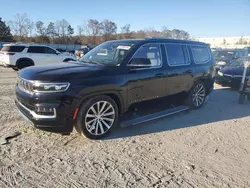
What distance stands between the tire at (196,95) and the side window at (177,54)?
32.0 inches

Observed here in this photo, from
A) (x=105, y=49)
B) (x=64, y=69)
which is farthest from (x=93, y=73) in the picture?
(x=105, y=49)

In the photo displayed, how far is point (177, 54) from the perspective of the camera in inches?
219

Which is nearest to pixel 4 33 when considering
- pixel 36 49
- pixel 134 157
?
pixel 36 49

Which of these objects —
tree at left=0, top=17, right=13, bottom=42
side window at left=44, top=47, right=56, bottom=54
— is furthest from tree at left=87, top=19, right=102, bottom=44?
side window at left=44, top=47, right=56, bottom=54

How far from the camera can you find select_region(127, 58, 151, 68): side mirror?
4.47m

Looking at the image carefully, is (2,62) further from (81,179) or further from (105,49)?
(81,179)

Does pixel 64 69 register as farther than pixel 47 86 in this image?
Yes

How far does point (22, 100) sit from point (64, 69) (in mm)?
893

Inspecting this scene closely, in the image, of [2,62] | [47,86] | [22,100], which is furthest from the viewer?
[2,62]

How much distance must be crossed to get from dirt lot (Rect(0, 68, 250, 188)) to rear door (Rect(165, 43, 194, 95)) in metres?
0.88

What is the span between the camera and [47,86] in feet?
11.8

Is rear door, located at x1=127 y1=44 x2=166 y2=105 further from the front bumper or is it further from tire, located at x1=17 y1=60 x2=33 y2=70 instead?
tire, located at x1=17 y1=60 x2=33 y2=70

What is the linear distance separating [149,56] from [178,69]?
1.00 metres

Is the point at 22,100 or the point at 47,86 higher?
the point at 47,86
